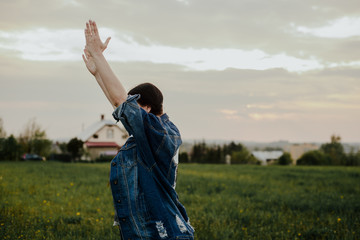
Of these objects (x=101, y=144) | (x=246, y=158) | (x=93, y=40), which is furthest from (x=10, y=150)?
(x=246, y=158)

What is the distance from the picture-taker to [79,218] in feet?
22.6

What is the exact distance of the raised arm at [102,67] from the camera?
230 centimetres

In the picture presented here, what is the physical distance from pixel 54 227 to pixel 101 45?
4.97m

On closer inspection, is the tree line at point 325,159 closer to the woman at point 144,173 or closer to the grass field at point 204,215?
the grass field at point 204,215

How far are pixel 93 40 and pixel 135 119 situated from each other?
0.74m

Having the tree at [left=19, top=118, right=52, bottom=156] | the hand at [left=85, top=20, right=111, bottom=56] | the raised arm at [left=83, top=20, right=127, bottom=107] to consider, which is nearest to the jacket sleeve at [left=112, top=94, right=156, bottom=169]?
the raised arm at [left=83, top=20, right=127, bottom=107]

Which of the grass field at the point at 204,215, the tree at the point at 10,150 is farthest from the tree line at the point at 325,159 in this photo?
the grass field at the point at 204,215

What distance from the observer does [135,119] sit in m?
2.16

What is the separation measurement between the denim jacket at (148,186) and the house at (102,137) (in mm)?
35957

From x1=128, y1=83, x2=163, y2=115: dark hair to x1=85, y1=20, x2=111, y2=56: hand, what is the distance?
0.40 m

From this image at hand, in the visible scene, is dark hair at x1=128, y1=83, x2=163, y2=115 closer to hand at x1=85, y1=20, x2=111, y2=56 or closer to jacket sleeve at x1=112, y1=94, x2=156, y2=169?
jacket sleeve at x1=112, y1=94, x2=156, y2=169

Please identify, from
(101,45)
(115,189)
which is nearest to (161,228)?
(115,189)

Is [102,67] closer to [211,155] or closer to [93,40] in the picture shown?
[93,40]

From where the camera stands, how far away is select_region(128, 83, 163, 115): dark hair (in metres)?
2.42
